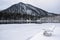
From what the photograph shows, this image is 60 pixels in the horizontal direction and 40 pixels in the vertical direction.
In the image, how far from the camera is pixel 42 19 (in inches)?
135

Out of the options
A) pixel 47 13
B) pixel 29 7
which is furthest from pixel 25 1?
pixel 47 13

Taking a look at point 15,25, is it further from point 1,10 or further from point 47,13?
point 47,13

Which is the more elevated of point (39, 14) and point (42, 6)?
point (42, 6)

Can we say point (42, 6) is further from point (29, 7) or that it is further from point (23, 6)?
point (23, 6)

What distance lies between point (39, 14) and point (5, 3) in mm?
1010

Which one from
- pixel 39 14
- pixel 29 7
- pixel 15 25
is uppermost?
pixel 29 7

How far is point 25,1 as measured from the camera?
136 inches

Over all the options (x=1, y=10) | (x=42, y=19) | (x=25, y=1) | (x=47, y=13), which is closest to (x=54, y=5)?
(x=47, y=13)

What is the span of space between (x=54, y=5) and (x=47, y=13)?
364 millimetres

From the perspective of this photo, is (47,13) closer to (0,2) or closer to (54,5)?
(54,5)

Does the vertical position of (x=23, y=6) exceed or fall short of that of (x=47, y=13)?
it exceeds it

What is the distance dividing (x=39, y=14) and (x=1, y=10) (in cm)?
106

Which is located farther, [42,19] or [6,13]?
[42,19]

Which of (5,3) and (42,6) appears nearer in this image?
(5,3)
